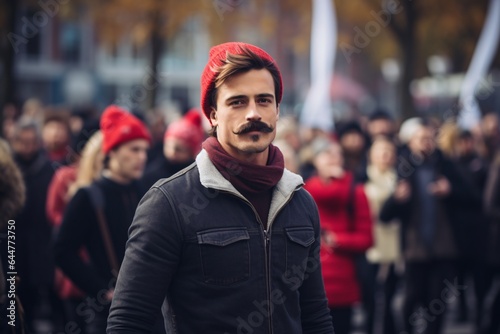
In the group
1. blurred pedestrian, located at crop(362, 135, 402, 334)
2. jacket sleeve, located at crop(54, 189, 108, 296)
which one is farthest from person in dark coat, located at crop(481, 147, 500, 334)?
jacket sleeve, located at crop(54, 189, 108, 296)

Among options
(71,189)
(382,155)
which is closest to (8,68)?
(382,155)

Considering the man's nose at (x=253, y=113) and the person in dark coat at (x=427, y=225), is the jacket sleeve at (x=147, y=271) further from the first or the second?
the person in dark coat at (x=427, y=225)

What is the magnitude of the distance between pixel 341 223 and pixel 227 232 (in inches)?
165

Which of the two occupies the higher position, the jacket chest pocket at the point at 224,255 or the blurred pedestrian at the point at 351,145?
the blurred pedestrian at the point at 351,145

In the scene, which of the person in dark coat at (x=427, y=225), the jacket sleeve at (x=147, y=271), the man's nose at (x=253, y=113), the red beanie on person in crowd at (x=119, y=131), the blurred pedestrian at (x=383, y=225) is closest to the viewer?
the jacket sleeve at (x=147, y=271)

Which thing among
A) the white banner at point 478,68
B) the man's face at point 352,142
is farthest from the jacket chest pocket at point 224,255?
the white banner at point 478,68

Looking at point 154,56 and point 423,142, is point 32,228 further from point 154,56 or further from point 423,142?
point 154,56

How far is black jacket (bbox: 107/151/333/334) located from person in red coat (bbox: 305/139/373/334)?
386 cm

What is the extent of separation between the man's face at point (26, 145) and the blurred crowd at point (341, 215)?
12 mm

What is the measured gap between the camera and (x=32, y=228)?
28.3 feet

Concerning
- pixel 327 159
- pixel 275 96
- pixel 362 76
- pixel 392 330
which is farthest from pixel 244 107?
pixel 362 76

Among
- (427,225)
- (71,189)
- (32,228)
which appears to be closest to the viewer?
(71,189)

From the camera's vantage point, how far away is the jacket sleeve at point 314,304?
3957 mm

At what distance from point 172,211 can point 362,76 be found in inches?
2126
